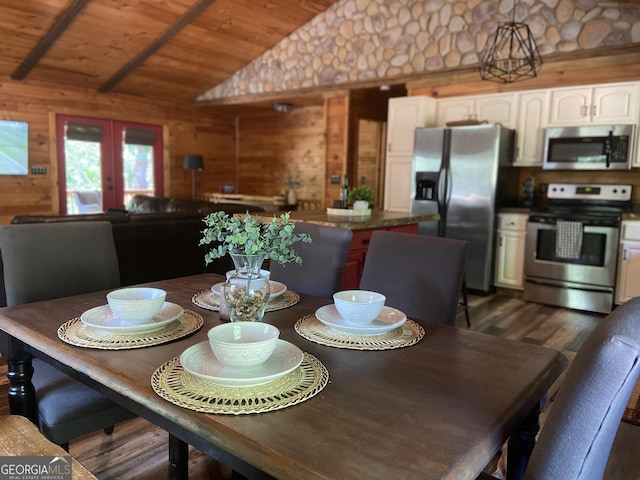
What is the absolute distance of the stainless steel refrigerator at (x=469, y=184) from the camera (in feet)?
16.1

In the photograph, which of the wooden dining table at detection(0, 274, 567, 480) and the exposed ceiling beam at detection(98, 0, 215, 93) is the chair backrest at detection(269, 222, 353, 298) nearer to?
the wooden dining table at detection(0, 274, 567, 480)

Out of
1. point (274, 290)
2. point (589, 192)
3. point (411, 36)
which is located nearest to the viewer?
point (274, 290)

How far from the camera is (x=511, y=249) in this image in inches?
199

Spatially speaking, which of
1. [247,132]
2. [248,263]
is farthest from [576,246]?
[247,132]

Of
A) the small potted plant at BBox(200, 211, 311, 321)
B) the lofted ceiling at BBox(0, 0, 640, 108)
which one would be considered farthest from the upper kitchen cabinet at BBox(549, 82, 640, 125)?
the small potted plant at BBox(200, 211, 311, 321)

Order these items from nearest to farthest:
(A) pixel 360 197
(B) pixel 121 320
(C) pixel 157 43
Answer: (B) pixel 121 320, (A) pixel 360 197, (C) pixel 157 43

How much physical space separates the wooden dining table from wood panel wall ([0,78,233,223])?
658 cm

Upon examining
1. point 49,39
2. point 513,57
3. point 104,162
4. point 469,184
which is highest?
point 49,39

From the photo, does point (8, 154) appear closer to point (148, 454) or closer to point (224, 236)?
point (148, 454)

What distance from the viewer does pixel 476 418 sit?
926 mm

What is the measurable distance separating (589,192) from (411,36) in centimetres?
285

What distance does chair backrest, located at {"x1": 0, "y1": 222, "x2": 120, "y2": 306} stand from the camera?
6.03 feet

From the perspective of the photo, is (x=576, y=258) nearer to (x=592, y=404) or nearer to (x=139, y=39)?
(x=592, y=404)

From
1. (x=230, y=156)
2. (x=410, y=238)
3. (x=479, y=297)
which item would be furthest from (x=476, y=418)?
(x=230, y=156)
